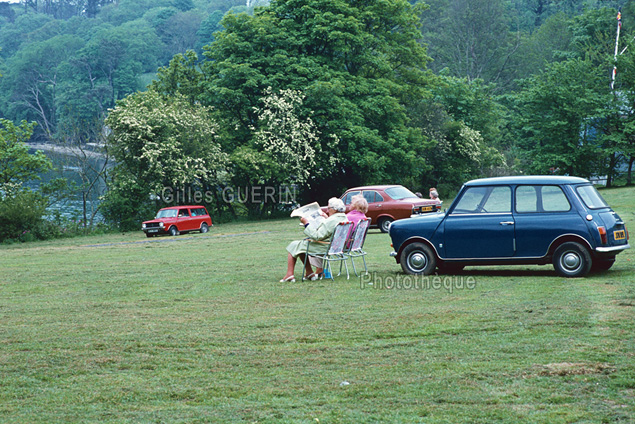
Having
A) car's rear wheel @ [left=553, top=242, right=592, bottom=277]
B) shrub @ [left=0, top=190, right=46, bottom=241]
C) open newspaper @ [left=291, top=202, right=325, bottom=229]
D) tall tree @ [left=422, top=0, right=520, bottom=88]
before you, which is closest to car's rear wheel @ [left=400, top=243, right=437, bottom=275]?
open newspaper @ [left=291, top=202, right=325, bottom=229]

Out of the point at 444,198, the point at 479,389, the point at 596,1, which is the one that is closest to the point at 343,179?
the point at 444,198

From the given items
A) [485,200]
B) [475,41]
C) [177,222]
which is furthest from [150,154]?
[475,41]

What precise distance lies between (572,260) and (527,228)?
885 mm

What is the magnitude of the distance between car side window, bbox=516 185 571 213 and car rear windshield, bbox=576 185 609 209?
0.96 feet

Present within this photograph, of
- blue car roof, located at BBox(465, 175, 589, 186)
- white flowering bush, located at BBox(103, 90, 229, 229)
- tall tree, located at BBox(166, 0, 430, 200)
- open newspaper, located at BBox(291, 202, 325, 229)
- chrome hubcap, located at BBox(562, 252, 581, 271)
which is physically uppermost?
tall tree, located at BBox(166, 0, 430, 200)

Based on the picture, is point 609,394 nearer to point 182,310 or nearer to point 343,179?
point 182,310

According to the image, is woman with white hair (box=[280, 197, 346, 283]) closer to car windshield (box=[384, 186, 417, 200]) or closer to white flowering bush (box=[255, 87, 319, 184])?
car windshield (box=[384, 186, 417, 200])

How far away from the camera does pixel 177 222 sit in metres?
36.1

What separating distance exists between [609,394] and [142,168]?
37361mm

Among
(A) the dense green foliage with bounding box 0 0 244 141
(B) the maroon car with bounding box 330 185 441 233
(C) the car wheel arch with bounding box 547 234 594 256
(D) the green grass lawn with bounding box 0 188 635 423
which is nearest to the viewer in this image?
(D) the green grass lawn with bounding box 0 188 635 423

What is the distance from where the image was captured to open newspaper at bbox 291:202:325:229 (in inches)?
535

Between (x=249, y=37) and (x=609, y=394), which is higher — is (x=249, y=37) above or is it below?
above

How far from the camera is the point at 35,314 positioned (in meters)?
10.4

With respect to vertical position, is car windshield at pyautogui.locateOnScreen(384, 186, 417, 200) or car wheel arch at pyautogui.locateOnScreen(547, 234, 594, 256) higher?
car windshield at pyautogui.locateOnScreen(384, 186, 417, 200)
